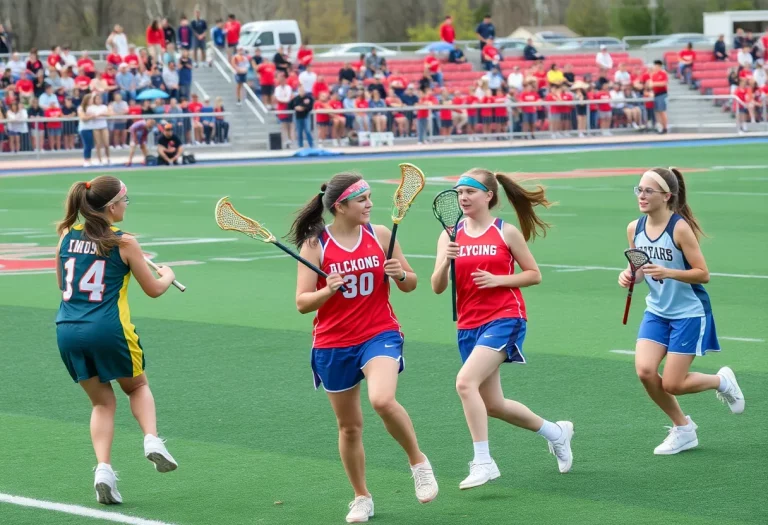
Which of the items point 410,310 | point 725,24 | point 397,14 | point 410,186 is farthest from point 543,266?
point 397,14

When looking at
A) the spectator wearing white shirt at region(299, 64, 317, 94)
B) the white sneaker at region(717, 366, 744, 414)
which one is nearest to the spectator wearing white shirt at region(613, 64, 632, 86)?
the spectator wearing white shirt at region(299, 64, 317, 94)

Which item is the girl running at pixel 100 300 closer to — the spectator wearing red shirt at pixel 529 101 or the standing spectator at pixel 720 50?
the spectator wearing red shirt at pixel 529 101

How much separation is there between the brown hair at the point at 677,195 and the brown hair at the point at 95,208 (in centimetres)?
305

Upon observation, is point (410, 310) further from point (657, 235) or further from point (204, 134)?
point (204, 134)

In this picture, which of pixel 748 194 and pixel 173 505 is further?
pixel 748 194

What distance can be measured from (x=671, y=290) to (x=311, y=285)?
220 centimetres

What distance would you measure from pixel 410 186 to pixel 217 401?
9.61ft

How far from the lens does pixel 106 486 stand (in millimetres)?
6855

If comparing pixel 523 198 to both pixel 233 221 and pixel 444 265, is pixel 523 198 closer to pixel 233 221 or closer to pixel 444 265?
pixel 444 265

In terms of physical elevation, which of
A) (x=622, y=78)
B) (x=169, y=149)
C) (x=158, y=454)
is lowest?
(x=169, y=149)

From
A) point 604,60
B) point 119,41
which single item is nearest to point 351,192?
point 119,41

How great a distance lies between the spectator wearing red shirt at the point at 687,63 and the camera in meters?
50.8

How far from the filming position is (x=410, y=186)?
23.1ft

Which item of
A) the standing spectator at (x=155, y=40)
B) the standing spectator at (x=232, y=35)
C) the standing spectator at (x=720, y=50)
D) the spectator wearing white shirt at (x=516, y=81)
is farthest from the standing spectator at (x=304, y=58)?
the standing spectator at (x=720, y=50)
